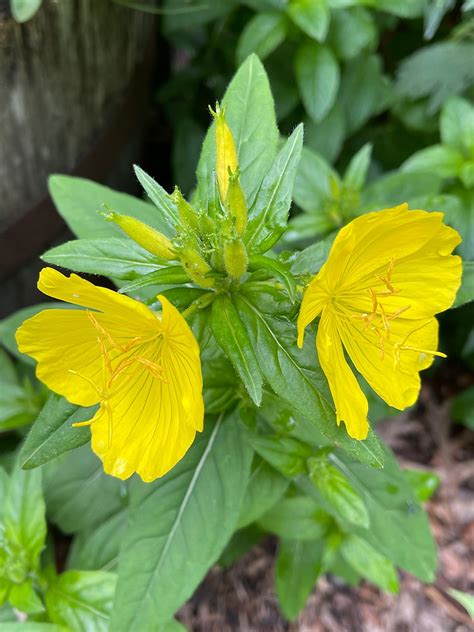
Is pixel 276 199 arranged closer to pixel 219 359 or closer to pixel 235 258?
pixel 235 258

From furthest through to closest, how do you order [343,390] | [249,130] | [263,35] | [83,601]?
[263,35]
[83,601]
[249,130]
[343,390]

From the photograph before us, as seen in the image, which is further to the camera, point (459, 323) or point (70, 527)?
point (459, 323)

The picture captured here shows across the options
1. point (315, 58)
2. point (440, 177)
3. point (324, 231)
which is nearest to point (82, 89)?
point (315, 58)

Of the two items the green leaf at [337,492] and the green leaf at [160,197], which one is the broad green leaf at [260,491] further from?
the green leaf at [160,197]

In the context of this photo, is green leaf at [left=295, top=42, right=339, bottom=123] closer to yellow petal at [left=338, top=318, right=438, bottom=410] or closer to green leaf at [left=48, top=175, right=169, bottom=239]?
green leaf at [left=48, top=175, right=169, bottom=239]

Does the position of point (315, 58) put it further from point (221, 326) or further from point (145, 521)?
point (145, 521)

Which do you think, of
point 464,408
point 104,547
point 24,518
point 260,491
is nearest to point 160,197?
point 260,491
